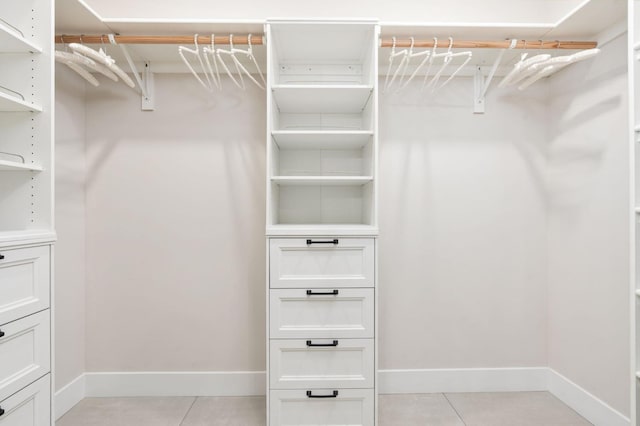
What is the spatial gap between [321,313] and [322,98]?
46.0 inches

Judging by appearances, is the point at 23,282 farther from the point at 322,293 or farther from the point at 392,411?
the point at 392,411

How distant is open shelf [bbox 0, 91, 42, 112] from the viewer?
4.38 feet

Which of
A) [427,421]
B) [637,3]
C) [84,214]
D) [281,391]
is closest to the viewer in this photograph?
[637,3]

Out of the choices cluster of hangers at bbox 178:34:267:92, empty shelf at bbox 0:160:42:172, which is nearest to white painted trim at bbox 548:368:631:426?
cluster of hangers at bbox 178:34:267:92

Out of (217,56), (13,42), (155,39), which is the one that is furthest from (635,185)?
(13,42)

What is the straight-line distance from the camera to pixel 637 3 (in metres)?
1.43

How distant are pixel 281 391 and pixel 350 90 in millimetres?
1573

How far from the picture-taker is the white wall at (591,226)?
6.20 feet

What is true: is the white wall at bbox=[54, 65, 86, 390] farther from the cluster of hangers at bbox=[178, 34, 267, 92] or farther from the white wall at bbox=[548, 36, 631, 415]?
the white wall at bbox=[548, 36, 631, 415]

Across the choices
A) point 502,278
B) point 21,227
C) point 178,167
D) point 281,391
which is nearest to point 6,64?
point 21,227

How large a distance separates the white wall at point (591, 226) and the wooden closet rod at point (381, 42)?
8.6 inches

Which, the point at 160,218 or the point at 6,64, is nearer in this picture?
the point at 6,64

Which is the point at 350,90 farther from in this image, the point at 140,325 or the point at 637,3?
the point at 140,325

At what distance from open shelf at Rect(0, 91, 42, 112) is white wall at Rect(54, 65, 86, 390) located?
685 millimetres
